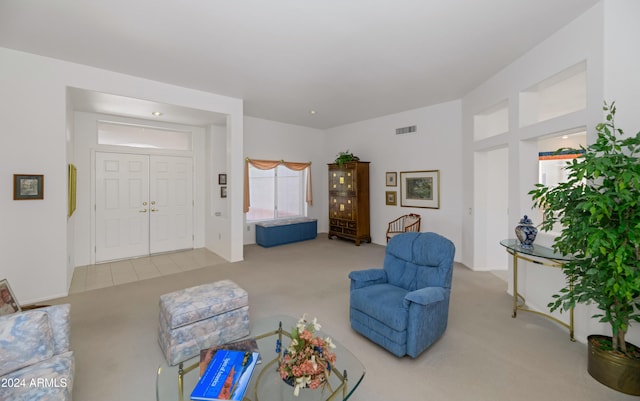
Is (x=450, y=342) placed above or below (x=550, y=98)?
below

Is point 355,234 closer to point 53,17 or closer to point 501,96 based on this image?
point 501,96

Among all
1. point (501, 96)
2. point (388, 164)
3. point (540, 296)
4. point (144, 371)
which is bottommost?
point (144, 371)

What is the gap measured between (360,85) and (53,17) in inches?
147

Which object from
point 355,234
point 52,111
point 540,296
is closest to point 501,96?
point 540,296

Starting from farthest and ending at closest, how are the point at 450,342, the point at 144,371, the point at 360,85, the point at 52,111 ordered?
1. the point at 360,85
2. the point at 52,111
3. the point at 450,342
4. the point at 144,371

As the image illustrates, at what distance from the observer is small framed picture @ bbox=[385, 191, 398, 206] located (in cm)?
661

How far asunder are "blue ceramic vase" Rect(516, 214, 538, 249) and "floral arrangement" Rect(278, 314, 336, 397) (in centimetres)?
266

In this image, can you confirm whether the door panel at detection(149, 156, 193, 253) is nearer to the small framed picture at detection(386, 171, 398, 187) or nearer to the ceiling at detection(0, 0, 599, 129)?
the ceiling at detection(0, 0, 599, 129)

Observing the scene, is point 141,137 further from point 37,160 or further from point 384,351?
point 384,351

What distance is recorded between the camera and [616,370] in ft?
6.73

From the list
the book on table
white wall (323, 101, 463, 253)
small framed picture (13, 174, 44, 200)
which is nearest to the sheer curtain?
white wall (323, 101, 463, 253)

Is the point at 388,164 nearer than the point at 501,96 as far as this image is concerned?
No

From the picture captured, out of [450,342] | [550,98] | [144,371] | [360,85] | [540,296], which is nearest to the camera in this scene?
[144,371]

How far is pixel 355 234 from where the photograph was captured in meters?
6.88
